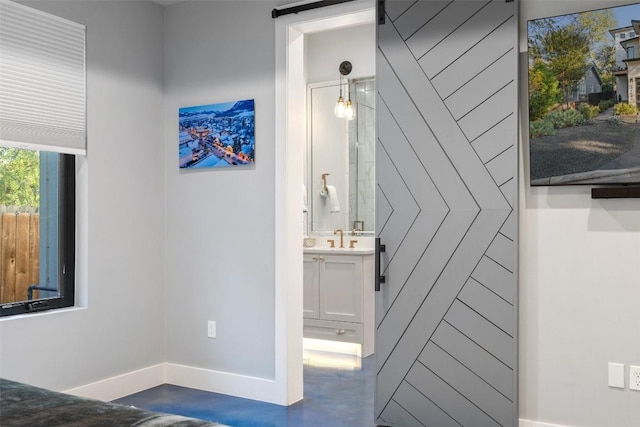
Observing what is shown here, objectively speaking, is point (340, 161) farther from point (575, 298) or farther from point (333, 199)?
point (575, 298)

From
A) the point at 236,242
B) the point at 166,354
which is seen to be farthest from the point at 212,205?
the point at 166,354

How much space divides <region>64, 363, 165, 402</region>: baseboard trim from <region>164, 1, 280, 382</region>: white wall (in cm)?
16

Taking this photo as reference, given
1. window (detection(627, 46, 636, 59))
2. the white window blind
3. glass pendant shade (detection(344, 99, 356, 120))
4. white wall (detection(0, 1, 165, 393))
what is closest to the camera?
window (detection(627, 46, 636, 59))

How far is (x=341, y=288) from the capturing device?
17.2 ft

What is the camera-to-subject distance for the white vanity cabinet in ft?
16.9

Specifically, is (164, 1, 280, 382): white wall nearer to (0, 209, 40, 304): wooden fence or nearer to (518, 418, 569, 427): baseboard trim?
(0, 209, 40, 304): wooden fence

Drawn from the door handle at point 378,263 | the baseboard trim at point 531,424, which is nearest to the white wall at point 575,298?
the baseboard trim at point 531,424

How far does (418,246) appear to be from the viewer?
3.42 m

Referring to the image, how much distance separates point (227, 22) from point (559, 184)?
243 cm

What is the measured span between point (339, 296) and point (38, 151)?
2.65 meters

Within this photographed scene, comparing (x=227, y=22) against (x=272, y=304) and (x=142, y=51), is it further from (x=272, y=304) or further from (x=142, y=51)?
(x=272, y=304)

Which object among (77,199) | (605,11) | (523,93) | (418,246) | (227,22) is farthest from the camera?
(227,22)

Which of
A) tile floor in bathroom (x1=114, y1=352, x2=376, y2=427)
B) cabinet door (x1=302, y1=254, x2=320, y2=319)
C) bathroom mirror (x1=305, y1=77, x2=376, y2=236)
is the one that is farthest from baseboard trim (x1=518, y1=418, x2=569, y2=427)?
bathroom mirror (x1=305, y1=77, x2=376, y2=236)

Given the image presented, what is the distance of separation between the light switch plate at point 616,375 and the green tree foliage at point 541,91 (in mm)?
1285
